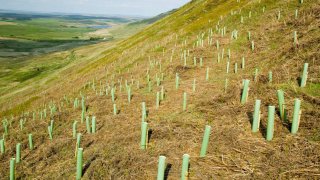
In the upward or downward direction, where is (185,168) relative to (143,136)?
upward

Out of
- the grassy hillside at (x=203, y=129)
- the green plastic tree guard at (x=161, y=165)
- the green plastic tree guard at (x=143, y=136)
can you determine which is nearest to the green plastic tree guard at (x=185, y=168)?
the grassy hillside at (x=203, y=129)

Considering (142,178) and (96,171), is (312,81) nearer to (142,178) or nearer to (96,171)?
(142,178)

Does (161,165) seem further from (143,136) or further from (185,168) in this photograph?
(143,136)

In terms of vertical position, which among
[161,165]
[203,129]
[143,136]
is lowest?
[143,136]

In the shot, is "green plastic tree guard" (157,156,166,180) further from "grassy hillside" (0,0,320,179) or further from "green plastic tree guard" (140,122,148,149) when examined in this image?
"green plastic tree guard" (140,122,148,149)

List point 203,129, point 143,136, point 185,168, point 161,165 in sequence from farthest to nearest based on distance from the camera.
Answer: point 203,129 → point 143,136 → point 185,168 → point 161,165

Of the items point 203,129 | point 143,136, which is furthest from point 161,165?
point 203,129

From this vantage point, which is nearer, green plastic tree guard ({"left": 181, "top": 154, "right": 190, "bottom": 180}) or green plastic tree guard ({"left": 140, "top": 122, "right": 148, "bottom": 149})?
green plastic tree guard ({"left": 181, "top": 154, "right": 190, "bottom": 180})

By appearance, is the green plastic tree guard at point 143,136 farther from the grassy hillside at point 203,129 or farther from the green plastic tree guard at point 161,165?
the green plastic tree guard at point 161,165

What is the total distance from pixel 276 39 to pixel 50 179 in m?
16.8

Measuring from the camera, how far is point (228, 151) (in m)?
8.73

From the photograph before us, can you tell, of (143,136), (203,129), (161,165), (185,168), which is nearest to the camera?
(161,165)

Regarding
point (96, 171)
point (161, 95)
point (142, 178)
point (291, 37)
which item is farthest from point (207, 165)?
point (291, 37)

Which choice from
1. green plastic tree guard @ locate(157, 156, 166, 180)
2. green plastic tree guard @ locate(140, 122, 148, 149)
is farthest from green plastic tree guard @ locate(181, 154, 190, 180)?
green plastic tree guard @ locate(140, 122, 148, 149)
